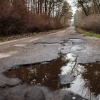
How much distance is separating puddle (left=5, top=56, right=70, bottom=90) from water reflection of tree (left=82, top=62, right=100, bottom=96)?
0.51 metres

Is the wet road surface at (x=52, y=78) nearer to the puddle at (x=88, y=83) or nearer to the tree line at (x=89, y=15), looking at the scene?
the puddle at (x=88, y=83)

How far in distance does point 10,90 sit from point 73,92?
4.04ft

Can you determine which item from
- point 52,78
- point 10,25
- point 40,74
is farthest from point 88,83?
point 10,25

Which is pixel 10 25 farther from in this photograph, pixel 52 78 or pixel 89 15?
pixel 89 15

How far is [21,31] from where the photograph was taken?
59.5ft

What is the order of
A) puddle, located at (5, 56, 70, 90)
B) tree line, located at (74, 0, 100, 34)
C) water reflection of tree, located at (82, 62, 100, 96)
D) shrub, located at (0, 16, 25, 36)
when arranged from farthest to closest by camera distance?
tree line, located at (74, 0, 100, 34), shrub, located at (0, 16, 25, 36), puddle, located at (5, 56, 70, 90), water reflection of tree, located at (82, 62, 100, 96)

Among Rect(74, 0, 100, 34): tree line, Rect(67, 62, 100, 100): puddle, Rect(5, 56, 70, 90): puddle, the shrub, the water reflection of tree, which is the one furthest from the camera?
Rect(74, 0, 100, 34): tree line

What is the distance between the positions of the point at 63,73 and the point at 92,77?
75 centimetres

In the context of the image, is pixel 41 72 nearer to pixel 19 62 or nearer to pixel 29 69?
pixel 29 69

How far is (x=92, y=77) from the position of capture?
15.2ft

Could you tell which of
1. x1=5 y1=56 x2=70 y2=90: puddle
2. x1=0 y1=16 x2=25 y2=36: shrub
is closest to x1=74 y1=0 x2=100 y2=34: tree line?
x1=0 y1=16 x2=25 y2=36: shrub

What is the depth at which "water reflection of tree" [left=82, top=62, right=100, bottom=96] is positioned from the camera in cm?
387

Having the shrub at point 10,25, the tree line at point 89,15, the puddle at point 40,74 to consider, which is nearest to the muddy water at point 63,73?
the puddle at point 40,74

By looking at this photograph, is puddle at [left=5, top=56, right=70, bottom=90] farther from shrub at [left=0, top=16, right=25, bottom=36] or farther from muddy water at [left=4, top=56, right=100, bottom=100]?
shrub at [left=0, top=16, right=25, bottom=36]
